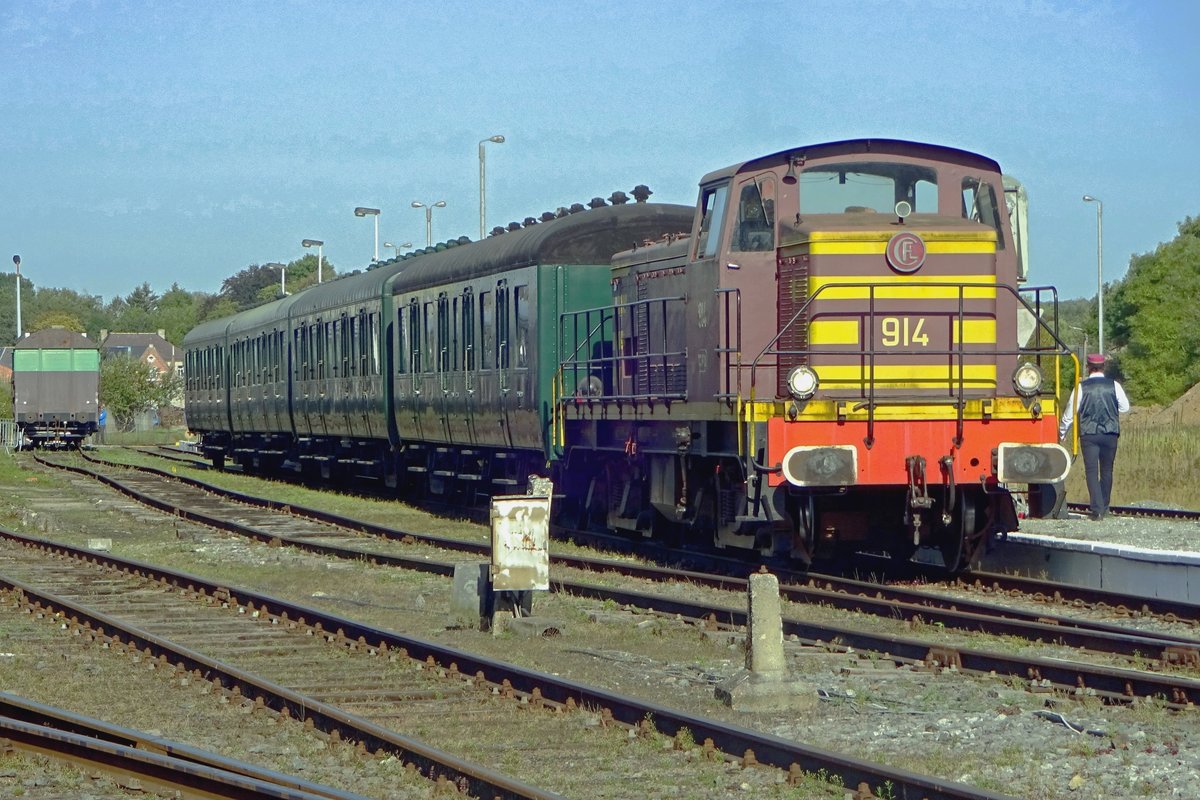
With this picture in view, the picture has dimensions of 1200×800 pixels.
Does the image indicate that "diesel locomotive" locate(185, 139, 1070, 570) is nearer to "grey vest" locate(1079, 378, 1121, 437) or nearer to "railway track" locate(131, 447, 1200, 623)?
"railway track" locate(131, 447, 1200, 623)

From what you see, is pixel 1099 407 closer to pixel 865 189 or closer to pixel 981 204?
pixel 981 204

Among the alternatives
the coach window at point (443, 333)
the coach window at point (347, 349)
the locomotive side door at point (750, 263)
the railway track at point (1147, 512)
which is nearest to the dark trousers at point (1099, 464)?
the railway track at point (1147, 512)

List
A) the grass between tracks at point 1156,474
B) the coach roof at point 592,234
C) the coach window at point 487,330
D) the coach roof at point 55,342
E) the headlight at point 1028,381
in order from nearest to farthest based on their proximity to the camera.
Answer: the headlight at point 1028,381 < the coach roof at point 592,234 < the coach window at point 487,330 < the grass between tracks at point 1156,474 < the coach roof at point 55,342

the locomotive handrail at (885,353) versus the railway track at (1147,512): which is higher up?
the locomotive handrail at (885,353)

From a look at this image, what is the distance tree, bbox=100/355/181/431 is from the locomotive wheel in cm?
7082

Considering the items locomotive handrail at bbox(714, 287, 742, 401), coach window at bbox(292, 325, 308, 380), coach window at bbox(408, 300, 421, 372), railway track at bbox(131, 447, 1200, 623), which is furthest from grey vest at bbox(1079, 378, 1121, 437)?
coach window at bbox(292, 325, 308, 380)

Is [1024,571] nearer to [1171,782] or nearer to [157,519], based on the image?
[1171,782]

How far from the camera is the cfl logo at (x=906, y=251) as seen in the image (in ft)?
42.8

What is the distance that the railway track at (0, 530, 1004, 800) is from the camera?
6.81 meters

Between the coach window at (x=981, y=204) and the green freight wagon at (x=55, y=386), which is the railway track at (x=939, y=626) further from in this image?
the green freight wagon at (x=55, y=386)

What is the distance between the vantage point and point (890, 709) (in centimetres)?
821

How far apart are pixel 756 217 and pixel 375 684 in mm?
6072

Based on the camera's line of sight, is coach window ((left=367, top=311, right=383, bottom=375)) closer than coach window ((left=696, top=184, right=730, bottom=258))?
No

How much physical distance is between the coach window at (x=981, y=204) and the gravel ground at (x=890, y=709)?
4.73 meters
